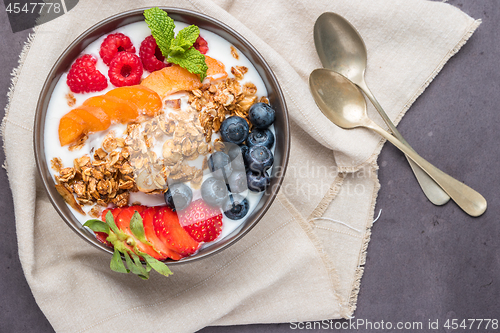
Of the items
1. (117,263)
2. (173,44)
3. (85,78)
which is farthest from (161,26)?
(117,263)

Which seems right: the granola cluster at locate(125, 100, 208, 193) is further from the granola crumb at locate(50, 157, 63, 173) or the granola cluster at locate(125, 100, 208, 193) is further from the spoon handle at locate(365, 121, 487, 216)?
the spoon handle at locate(365, 121, 487, 216)

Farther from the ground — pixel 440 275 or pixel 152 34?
pixel 152 34

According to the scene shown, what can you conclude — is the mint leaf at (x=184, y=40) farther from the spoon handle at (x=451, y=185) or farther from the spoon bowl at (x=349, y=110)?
the spoon handle at (x=451, y=185)

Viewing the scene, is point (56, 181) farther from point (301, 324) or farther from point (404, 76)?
point (404, 76)

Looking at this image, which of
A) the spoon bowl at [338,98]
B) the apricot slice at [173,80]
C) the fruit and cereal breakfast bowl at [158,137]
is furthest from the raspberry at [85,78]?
the spoon bowl at [338,98]

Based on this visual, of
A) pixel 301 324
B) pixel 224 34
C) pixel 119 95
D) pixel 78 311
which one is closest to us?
pixel 119 95

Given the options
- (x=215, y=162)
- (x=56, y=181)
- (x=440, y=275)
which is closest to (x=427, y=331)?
(x=440, y=275)

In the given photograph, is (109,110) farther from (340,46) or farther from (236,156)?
(340,46)
